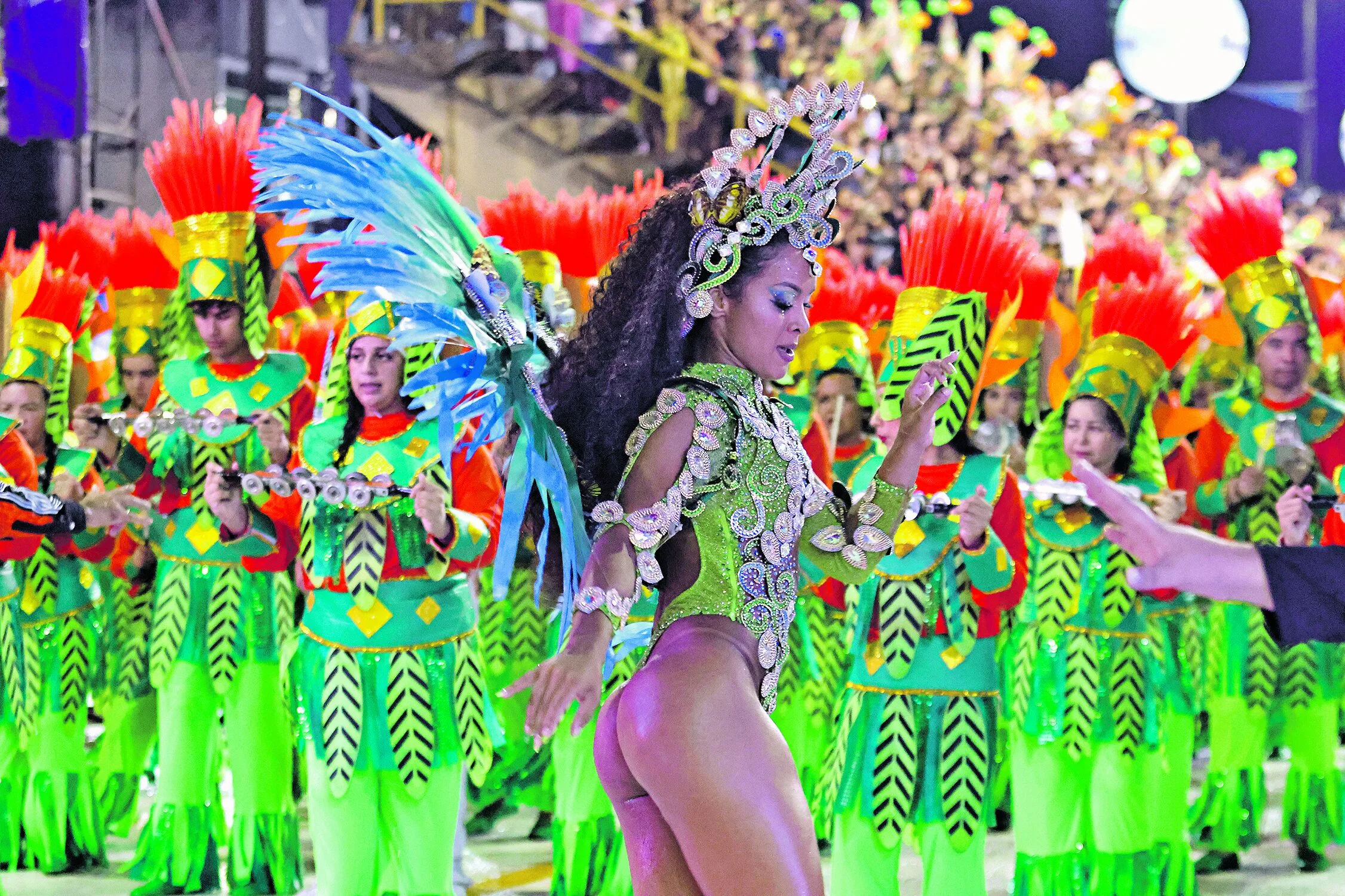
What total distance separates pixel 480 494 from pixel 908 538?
117 centimetres

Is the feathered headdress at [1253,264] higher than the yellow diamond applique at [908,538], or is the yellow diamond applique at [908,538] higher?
the feathered headdress at [1253,264]

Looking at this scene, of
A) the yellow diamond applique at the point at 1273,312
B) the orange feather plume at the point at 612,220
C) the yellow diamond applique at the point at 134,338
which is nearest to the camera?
the yellow diamond applique at the point at 1273,312

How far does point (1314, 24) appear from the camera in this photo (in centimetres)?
1116

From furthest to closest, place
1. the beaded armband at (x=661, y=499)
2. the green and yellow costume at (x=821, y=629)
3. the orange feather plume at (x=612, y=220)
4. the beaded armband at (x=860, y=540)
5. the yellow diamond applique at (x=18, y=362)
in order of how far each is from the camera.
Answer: the green and yellow costume at (x=821, y=629) < the orange feather plume at (x=612, y=220) < the yellow diamond applique at (x=18, y=362) < the beaded armband at (x=860, y=540) < the beaded armband at (x=661, y=499)

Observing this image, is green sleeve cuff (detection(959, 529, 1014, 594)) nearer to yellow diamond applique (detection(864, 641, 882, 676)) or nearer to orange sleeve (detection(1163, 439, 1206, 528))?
yellow diamond applique (detection(864, 641, 882, 676))

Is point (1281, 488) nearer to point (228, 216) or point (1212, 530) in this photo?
point (1212, 530)

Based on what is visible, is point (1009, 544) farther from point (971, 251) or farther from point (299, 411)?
point (299, 411)

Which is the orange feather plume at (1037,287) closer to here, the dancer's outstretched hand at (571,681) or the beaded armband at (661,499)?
the beaded armband at (661,499)

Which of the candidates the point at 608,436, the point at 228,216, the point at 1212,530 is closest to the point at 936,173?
the point at 1212,530

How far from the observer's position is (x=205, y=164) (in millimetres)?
4949

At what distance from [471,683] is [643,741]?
2.04m

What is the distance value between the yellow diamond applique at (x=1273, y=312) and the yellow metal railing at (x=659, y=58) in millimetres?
5115

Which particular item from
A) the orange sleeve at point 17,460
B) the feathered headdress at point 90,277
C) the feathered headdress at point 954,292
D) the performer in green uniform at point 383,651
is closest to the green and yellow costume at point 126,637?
the feathered headdress at point 90,277

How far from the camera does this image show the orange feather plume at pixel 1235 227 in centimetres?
568
